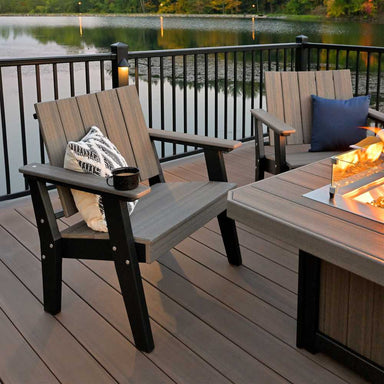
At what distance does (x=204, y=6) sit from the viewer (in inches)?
1223

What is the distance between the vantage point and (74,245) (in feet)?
7.18

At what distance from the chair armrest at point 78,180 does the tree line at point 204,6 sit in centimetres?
2583

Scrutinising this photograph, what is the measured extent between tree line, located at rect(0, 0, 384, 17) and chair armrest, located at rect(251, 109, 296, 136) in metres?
25.0

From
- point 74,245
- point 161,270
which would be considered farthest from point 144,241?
point 161,270

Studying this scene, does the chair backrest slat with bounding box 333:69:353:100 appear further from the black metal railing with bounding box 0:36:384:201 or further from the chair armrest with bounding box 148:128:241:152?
the chair armrest with bounding box 148:128:241:152

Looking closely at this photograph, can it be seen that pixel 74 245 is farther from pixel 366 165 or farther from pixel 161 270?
pixel 366 165

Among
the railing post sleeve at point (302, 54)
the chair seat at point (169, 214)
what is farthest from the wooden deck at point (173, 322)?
the railing post sleeve at point (302, 54)

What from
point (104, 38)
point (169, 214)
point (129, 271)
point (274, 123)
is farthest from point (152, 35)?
point (129, 271)

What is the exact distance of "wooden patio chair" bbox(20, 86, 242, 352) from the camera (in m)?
2.02

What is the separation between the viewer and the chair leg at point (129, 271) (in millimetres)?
1978

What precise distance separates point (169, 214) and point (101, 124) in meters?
0.61

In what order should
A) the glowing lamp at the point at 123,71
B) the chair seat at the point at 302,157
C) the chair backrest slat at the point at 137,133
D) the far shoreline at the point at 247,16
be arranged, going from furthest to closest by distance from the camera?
the far shoreline at the point at 247,16
the glowing lamp at the point at 123,71
the chair seat at the point at 302,157
the chair backrest slat at the point at 137,133

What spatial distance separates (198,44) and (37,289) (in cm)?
1779

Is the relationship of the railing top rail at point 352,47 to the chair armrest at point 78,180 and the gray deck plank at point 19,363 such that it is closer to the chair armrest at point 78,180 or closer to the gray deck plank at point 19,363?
the chair armrest at point 78,180
